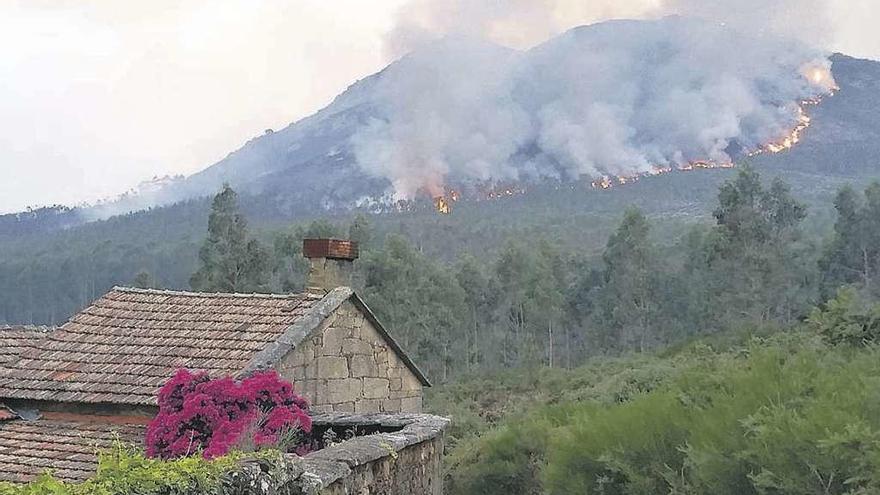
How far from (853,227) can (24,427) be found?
4742 cm

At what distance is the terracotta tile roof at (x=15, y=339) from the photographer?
1145 centimetres

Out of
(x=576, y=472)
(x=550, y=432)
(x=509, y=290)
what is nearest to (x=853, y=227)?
(x=509, y=290)

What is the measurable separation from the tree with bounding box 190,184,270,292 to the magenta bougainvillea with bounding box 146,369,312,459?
105 feet


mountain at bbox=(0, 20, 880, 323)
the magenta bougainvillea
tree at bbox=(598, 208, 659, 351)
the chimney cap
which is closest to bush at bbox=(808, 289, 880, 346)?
the chimney cap

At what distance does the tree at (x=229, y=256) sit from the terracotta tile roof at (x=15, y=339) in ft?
91.7

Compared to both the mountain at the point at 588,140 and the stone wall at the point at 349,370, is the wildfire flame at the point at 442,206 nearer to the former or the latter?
the mountain at the point at 588,140

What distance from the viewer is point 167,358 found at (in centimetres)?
1066

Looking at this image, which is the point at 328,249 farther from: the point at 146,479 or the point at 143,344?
the point at 146,479

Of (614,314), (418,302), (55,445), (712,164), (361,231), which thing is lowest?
(614,314)

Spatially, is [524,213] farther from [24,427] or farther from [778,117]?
[24,427]

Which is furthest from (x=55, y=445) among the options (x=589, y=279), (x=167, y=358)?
(x=589, y=279)

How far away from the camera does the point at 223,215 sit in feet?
144

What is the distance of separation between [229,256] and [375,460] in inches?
1458

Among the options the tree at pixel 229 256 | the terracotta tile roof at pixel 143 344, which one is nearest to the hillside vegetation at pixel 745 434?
the terracotta tile roof at pixel 143 344
